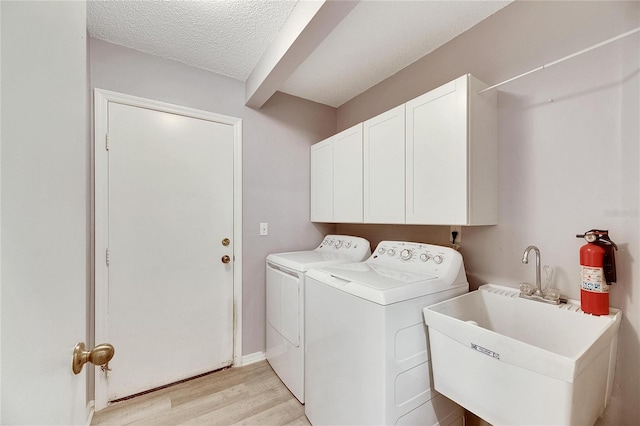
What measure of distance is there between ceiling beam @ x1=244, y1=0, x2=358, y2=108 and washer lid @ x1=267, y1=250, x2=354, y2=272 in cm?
133

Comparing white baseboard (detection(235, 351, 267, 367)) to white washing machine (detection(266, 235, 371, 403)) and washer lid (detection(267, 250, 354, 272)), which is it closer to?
white washing machine (detection(266, 235, 371, 403))

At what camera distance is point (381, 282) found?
4.37ft

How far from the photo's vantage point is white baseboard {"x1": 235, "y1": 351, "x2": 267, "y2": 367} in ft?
7.28

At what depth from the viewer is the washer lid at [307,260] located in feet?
5.92

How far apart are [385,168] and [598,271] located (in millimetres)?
1138

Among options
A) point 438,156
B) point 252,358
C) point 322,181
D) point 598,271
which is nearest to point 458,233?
point 438,156

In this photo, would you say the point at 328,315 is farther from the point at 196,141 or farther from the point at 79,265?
the point at 196,141

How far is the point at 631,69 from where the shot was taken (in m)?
1.08

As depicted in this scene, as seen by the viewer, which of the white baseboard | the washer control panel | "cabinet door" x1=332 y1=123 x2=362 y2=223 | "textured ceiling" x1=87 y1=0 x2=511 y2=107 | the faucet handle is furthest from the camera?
the white baseboard

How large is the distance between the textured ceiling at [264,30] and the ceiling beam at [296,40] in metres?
0.07

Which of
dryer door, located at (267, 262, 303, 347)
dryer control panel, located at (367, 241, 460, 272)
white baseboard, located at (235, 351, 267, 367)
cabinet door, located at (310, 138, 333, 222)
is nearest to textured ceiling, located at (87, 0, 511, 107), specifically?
cabinet door, located at (310, 138, 333, 222)

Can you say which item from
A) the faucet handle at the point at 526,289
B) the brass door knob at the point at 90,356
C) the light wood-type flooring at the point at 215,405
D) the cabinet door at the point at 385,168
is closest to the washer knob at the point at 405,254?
the cabinet door at the point at 385,168

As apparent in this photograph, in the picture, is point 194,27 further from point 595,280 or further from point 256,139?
point 595,280

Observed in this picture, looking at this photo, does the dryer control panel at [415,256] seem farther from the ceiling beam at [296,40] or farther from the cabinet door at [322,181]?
the ceiling beam at [296,40]
